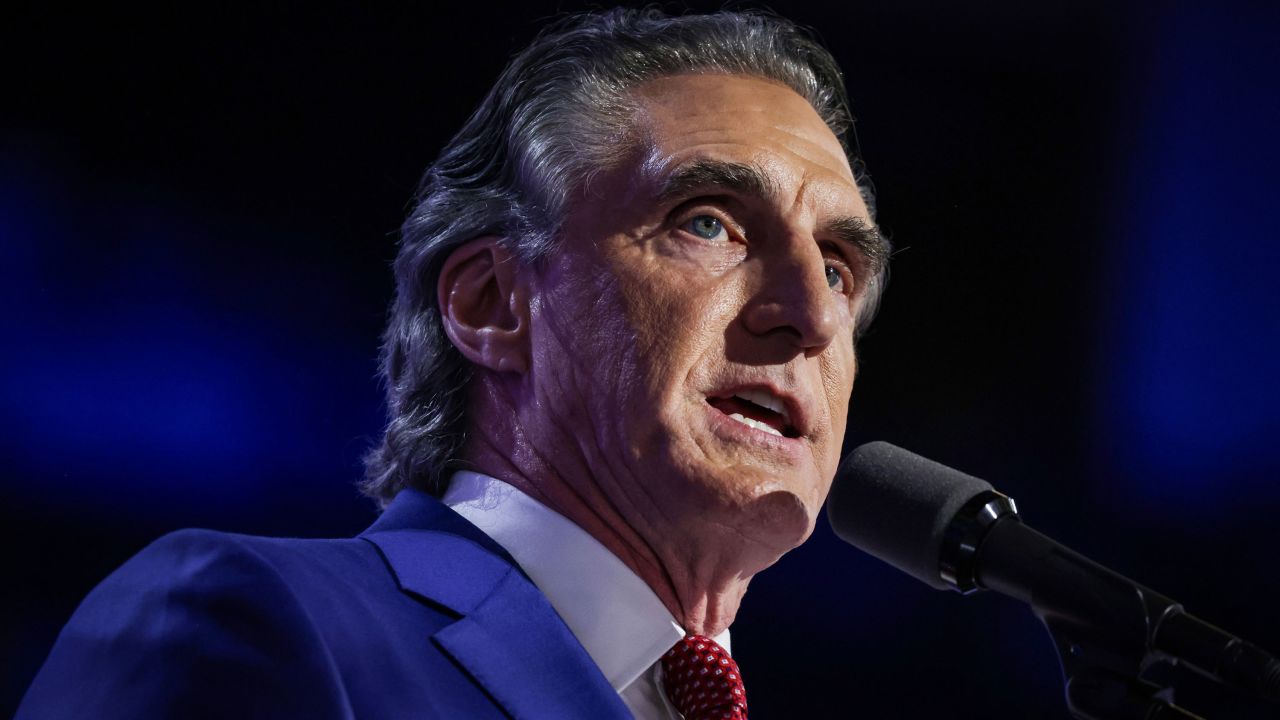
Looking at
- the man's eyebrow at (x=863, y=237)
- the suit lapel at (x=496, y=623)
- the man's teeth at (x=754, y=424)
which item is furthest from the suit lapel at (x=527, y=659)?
the man's eyebrow at (x=863, y=237)

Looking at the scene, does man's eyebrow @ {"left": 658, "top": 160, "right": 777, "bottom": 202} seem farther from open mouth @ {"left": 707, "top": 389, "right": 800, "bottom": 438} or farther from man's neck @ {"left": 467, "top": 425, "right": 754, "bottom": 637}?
man's neck @ {"left": 467, "top": 425, "right": 754, "bottom": 637}

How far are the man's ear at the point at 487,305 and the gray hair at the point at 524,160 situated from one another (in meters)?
0.04

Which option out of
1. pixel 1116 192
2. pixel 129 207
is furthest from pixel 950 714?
pixel 129 207

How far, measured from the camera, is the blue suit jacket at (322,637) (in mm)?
1389

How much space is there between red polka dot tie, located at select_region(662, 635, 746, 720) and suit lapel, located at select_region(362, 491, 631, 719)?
17cm

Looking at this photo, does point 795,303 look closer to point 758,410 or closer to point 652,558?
point 758,410

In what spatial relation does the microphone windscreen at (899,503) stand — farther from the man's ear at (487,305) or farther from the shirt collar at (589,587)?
the man's ear at (487,305)

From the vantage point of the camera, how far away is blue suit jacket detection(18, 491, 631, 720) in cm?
139

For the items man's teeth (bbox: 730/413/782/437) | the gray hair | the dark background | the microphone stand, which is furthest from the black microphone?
the dark background

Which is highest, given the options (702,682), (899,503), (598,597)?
(899,503)

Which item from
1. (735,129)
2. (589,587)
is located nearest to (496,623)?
(589,587)

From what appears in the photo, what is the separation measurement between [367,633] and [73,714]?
0.36 m

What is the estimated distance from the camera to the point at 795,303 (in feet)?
6.30

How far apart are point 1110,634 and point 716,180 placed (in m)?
0.99
